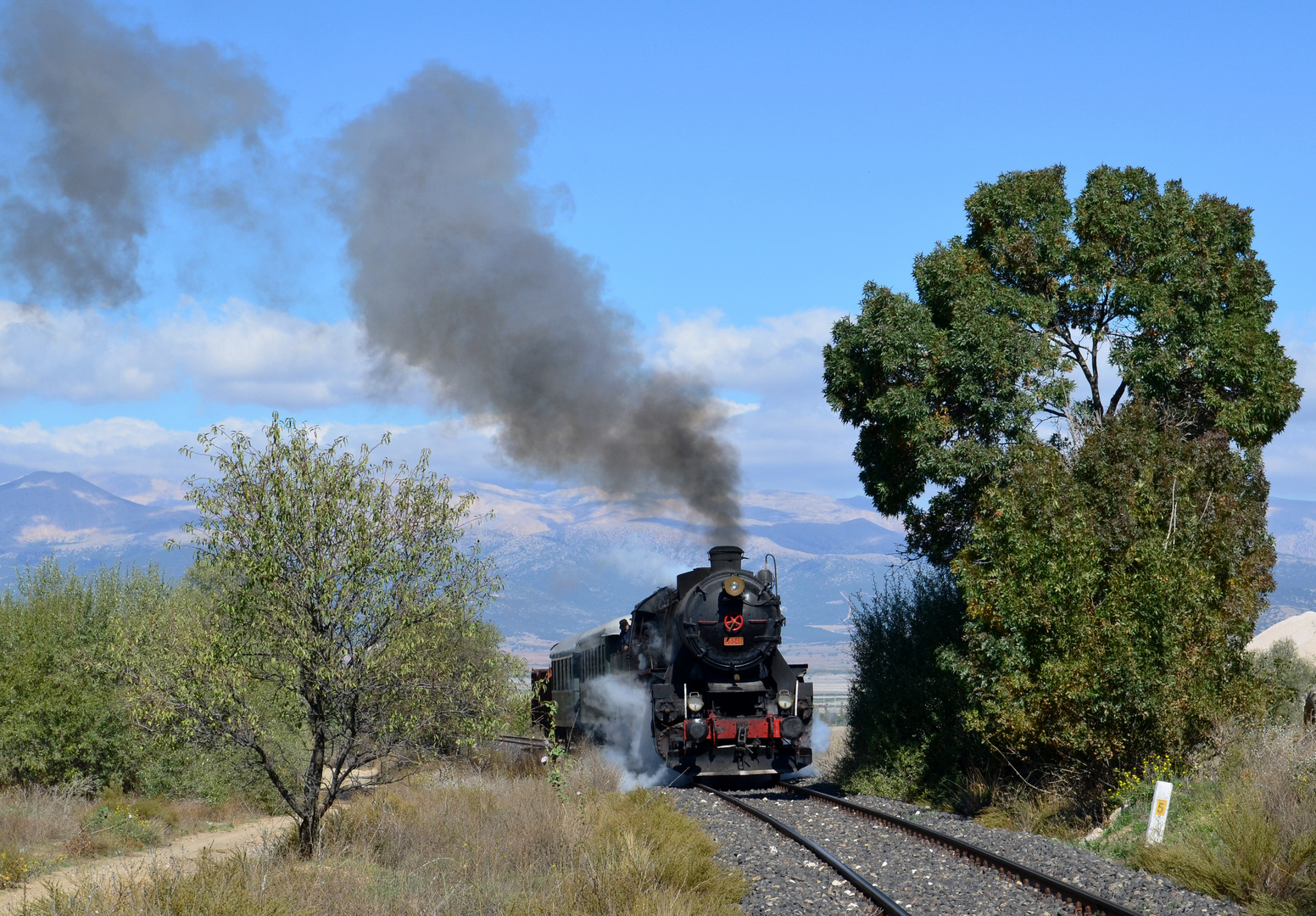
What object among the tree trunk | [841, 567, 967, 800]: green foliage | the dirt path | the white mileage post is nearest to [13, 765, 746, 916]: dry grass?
the tree trunk

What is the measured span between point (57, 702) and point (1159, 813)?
2091 cm

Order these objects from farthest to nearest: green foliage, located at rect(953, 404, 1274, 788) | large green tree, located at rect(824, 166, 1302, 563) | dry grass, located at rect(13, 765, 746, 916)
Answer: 1. large green tree, located at rect(824, 166, 1302, 563)
2. green foliage, located at rect(953, 404, 1274, 788)
3. dry grass, located at rect(13, 765, 746, 916)

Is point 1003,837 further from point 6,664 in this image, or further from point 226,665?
point 6,664

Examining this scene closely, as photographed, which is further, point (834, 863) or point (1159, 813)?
point (1159, 813)

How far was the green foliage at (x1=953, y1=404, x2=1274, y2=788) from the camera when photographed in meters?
15.9

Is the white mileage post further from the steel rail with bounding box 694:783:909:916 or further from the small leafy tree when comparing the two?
the small leafy tree

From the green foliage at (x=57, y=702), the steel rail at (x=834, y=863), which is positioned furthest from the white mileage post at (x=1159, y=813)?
the green foliage at (x=57, y=702)

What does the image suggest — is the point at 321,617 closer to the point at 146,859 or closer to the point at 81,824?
the point at 146,859

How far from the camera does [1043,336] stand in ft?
70.2

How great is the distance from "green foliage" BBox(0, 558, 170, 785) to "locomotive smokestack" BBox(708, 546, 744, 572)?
438 inches

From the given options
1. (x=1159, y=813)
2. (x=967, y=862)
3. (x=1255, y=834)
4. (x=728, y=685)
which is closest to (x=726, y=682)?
(x=728, y=685)

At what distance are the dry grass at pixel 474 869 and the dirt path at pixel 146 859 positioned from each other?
801 mm

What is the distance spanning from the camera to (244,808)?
25.4 metres

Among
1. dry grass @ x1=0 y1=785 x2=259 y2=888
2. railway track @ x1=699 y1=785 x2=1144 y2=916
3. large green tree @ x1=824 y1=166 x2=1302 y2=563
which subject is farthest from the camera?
large green tree @ x1=824 y1=166 x2=1302 y2=563
